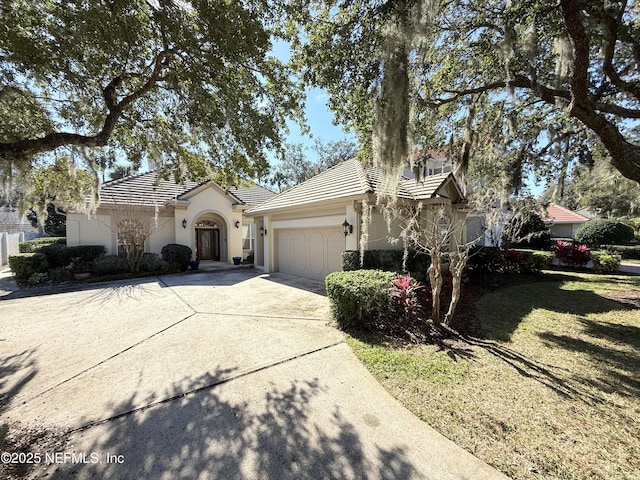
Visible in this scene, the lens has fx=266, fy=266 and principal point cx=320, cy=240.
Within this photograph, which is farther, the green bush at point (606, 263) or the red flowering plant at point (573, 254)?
the red flowering plant at point (573, 254)

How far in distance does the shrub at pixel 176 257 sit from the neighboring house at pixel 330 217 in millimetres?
3906

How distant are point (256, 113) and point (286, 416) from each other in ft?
16.7

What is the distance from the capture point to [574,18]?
3.76 metres

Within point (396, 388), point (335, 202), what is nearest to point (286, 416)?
point (396, 388)

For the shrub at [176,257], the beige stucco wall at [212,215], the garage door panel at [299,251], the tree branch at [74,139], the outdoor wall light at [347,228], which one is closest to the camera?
the tree branch at [74,139]

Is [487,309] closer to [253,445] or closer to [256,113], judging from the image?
[253,445]

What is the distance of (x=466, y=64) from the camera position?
6605mm

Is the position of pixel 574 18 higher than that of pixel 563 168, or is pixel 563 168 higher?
pixel 574 18

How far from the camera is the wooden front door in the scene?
56.6 ft

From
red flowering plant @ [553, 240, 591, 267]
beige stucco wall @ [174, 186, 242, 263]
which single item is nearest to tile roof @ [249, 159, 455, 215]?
beige stucco wall @ [174, 186, 242, 263]

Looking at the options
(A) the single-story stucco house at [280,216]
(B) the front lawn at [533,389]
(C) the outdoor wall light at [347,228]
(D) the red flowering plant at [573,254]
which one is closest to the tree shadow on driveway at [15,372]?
(A) the single-story stucco house at [280,216]

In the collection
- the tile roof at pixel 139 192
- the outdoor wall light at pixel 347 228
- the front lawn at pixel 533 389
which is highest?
the tile roof at pixel 139 192

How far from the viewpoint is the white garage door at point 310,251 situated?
32.7ft

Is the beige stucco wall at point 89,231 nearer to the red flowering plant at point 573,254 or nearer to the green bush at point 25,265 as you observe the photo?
the green bush at point 25,265
